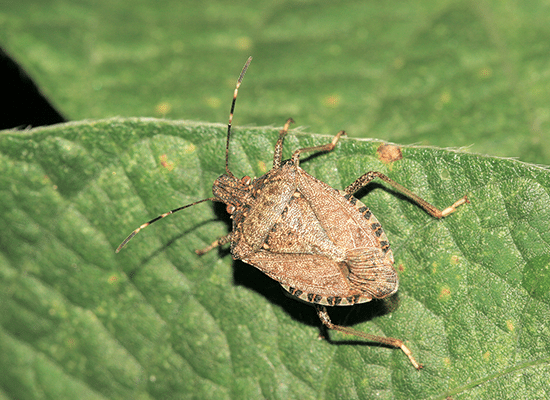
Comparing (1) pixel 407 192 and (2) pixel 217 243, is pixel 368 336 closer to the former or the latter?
(1) pixel 407 192

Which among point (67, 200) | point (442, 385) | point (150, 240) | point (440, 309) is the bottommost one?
point (442, 385)

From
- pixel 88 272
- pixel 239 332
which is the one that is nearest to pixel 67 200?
pixel 88 272

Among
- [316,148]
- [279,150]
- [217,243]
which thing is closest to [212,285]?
[217,243]

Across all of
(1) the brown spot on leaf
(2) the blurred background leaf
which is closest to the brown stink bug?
(1) the brown spot on leaf

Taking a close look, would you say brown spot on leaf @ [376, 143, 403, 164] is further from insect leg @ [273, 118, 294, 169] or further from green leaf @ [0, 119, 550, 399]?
insect leg @ [273, 118, 294, 169]

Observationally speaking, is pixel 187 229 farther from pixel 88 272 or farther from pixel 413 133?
pixel 413 133

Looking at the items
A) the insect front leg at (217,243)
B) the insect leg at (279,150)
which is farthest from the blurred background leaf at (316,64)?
the insect front leg at (217,243)

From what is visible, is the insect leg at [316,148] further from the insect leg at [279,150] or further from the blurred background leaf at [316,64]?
the blurred background leaf at [316,64]
